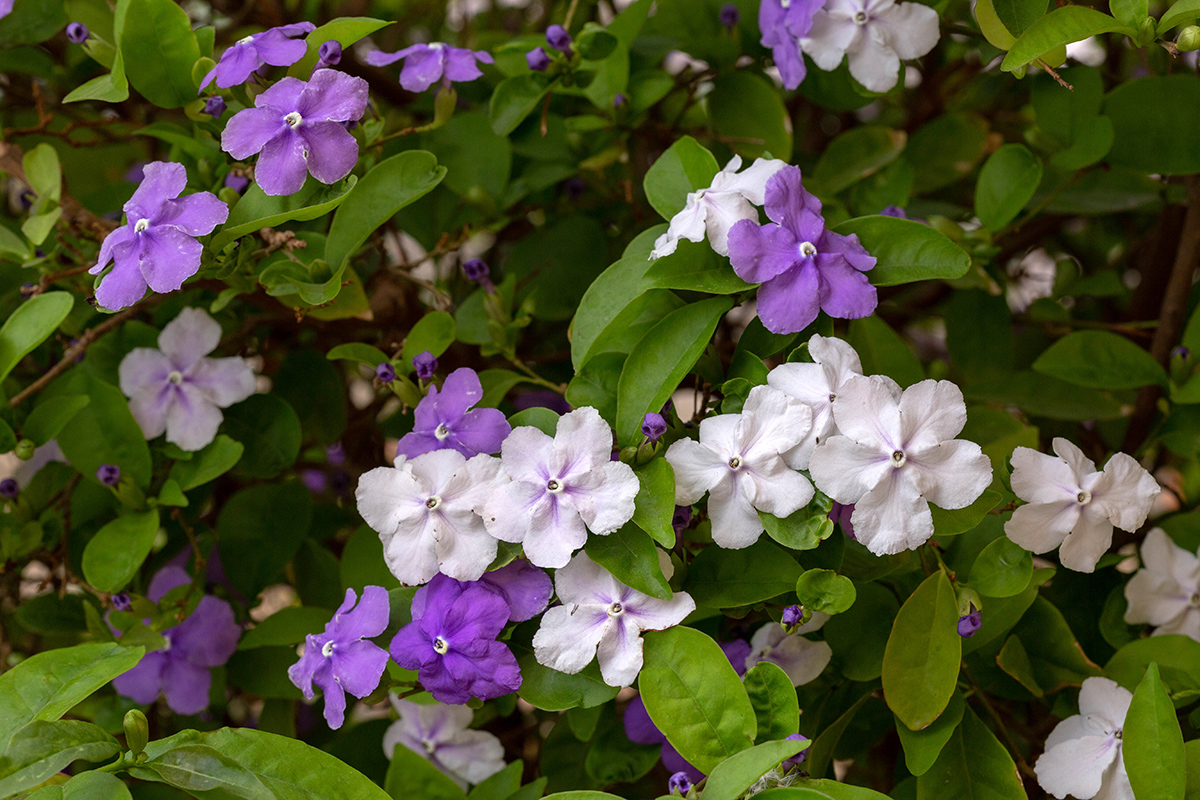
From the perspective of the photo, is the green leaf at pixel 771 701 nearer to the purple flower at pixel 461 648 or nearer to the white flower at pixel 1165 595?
the purple flower at pixel 461 648

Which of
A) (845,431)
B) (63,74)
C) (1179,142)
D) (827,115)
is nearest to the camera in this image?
(845,431)

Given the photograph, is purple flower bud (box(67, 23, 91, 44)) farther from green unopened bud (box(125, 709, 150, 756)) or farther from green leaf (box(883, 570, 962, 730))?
green leaf (box(883, 570, 962, 730))

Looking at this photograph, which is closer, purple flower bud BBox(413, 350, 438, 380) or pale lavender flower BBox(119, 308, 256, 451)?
Answer: purple flower bud BBox(413, 350, 438, 380)

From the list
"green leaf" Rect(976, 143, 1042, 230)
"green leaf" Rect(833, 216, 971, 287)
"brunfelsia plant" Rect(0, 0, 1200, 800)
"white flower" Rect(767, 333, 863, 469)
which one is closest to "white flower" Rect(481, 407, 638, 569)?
"brunfelsia plant" Rect(0, 0, 1200, 800)

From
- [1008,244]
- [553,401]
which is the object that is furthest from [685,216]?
[1008,244]

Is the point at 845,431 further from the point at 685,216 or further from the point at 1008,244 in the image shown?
the point at 1008,244

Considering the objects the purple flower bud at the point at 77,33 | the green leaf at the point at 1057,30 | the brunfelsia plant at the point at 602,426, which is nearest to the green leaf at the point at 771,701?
the brunfelsia plant at the point at 602,426

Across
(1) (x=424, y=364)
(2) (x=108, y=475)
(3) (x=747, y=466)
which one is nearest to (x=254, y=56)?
(1) (x=424, y=364)
